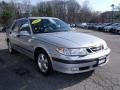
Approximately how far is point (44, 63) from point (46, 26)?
1.34m

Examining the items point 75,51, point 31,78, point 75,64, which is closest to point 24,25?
point 31,78

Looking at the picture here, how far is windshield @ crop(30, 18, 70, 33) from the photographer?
203 inches

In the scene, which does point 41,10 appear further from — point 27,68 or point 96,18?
point 27,68

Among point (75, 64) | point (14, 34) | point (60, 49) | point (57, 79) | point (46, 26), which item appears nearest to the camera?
point (75, 64)

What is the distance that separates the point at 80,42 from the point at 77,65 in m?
0.59

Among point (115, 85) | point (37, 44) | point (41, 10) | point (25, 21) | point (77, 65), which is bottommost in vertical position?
point (115, 85)

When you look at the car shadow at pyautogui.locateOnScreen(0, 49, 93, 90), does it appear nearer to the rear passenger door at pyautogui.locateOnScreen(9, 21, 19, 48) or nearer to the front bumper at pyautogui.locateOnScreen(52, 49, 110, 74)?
the front bumper at pyautogui.locateOnScreen(52, 49, 110, 74)

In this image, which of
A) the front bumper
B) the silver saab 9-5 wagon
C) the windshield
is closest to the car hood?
the silver saab 9-5 wagon

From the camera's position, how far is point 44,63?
4555 mm

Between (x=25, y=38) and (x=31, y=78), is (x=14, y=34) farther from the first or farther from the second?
(x=31, y=78)

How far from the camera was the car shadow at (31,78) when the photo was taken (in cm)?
400

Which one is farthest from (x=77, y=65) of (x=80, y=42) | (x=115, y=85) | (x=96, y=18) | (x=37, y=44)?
(x=96, y=18)

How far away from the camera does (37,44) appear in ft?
15.2

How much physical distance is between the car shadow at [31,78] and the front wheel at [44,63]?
167mm
